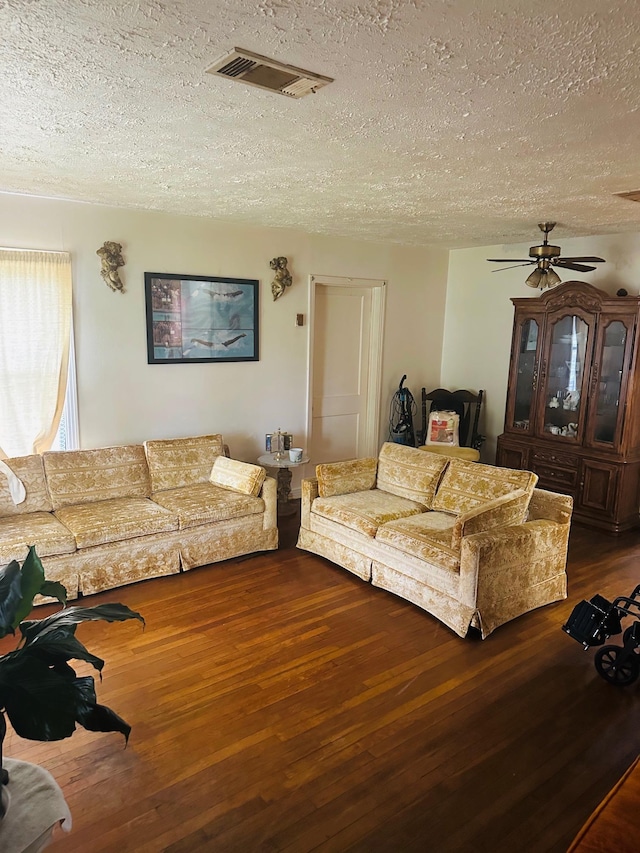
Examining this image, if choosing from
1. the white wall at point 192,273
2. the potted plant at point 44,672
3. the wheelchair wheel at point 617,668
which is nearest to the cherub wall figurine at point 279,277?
the white wall at point 192,273

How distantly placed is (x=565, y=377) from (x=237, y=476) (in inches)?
119

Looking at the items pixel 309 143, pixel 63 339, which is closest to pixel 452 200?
pixel 309 143

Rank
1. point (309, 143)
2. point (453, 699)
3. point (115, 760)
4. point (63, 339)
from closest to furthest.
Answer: point (115, 760), point (309, 143), point (453, 699), point (63, 339)

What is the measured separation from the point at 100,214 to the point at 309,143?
234 cm

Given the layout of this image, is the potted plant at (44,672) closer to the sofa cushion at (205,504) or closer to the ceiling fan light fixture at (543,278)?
the sofa cushion at (205,504)

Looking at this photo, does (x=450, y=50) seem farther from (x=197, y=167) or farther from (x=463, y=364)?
(x=463, y=364)

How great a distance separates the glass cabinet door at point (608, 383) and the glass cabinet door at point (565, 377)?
106mm

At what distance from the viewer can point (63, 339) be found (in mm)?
4266

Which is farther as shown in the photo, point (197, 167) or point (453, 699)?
point (197, 167)

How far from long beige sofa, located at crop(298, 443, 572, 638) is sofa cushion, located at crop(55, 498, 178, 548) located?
1.11m

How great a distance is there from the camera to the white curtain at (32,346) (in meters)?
4.05

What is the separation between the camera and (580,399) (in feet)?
16.7

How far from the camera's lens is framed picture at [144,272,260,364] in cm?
471

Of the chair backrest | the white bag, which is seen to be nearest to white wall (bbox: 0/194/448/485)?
the chair backrest
